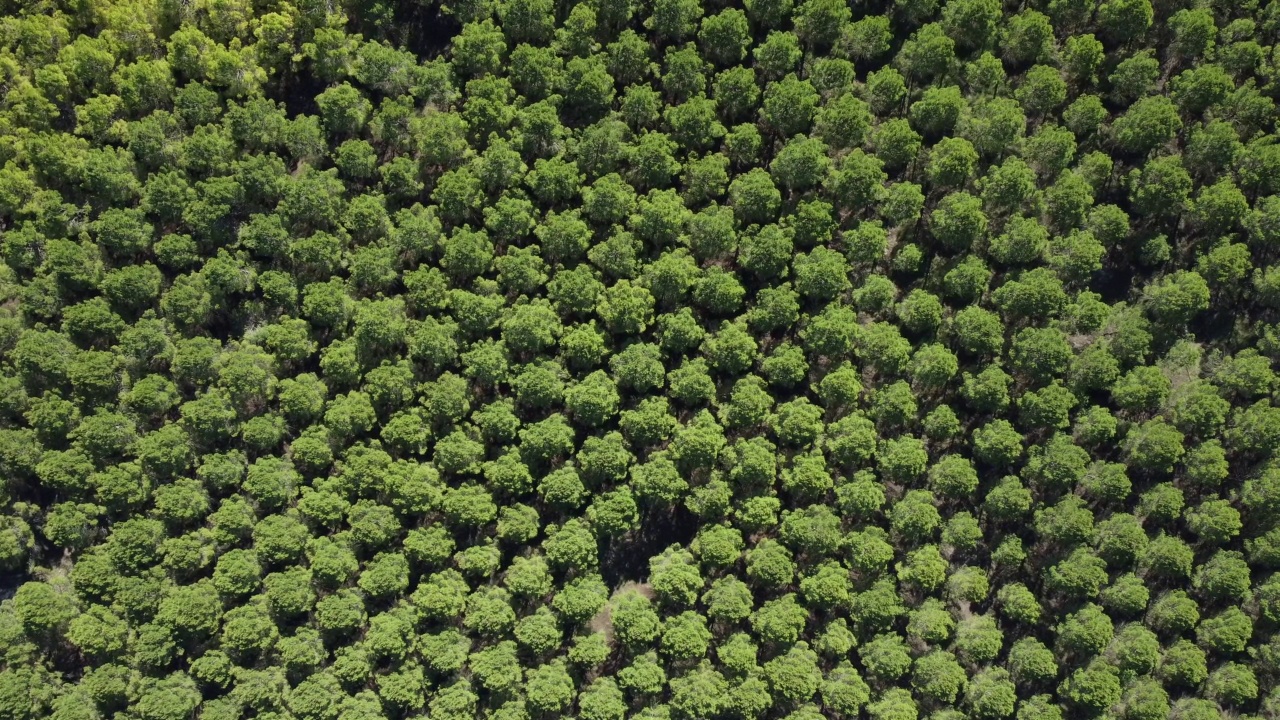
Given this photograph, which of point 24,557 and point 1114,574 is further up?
point 1114,574

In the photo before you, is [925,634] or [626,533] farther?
[626,533]

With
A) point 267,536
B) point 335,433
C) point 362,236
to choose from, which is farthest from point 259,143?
point 267,536

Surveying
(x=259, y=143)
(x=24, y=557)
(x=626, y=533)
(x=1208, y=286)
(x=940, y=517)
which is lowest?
(x=24, y=557)

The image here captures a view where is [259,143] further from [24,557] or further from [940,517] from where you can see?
[940,517]

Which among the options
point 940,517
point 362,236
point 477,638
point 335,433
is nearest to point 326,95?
point 362,236

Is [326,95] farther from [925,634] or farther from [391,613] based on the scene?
[925,634]

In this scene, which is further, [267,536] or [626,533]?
[626,533]
